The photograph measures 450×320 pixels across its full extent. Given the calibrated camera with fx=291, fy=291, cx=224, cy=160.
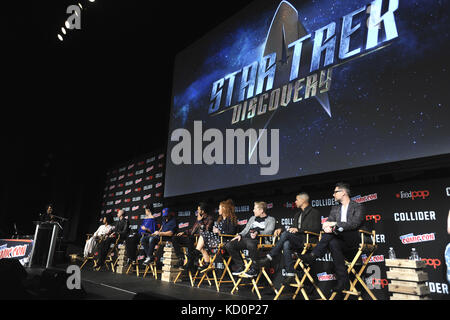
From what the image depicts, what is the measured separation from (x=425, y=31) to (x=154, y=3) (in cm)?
490

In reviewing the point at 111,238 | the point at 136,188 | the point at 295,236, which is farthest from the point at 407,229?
the point at 136,188

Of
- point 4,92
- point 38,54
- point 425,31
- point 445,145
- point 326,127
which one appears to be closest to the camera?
point 445,145

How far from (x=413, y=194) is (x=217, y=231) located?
2403mm

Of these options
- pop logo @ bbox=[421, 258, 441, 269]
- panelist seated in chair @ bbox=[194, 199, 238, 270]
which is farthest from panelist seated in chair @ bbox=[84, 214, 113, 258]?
pop logo @ bbox=[421, 258, 441, 269]

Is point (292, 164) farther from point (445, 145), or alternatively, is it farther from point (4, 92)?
point (4, 92)

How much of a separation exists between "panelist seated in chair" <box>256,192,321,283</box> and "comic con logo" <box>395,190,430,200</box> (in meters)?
0.89

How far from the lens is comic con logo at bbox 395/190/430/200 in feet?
9.72

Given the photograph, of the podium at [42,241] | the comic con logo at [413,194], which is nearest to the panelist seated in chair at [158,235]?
the podium at [42,241]

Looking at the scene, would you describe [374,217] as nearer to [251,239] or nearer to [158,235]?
[251,239]

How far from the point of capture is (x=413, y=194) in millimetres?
3057

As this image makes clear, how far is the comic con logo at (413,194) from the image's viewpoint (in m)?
2.96

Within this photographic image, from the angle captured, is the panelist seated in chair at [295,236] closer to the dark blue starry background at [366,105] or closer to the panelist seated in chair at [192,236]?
the dark blue starry background at [366,105]

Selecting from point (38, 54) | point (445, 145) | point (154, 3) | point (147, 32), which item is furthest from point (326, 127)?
point (38, 54)

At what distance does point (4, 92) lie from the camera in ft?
26.5
